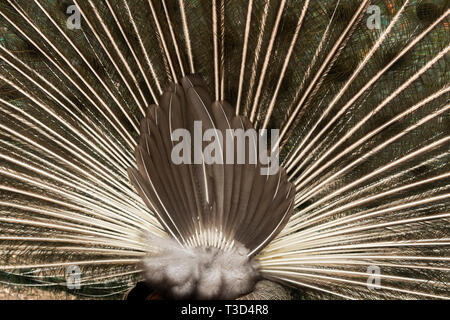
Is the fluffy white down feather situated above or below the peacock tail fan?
below

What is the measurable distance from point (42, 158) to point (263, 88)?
1155 mm

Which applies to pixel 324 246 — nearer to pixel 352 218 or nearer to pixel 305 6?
pixel 352 218

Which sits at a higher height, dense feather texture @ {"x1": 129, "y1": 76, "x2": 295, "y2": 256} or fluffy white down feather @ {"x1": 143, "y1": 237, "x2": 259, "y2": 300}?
dense feather texture @ {"x1": 129, "y1": 76, "x2": 295, "y2": 256}

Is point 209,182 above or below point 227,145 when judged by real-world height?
below

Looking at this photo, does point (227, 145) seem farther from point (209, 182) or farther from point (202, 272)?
point (202, 272)

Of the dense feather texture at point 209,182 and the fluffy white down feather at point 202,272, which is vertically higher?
the dense feather texture at point 209,182

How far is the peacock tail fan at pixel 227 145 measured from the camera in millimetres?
2268

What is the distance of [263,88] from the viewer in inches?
94.7

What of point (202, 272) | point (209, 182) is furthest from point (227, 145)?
point (202, 272)

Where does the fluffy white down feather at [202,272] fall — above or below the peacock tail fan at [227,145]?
below

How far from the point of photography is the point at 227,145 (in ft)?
7.39

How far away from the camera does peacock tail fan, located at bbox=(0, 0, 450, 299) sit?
7.44ft

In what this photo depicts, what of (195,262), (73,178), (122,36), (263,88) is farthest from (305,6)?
(73,178)

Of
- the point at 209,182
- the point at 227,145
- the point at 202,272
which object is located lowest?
the point at 202,272
